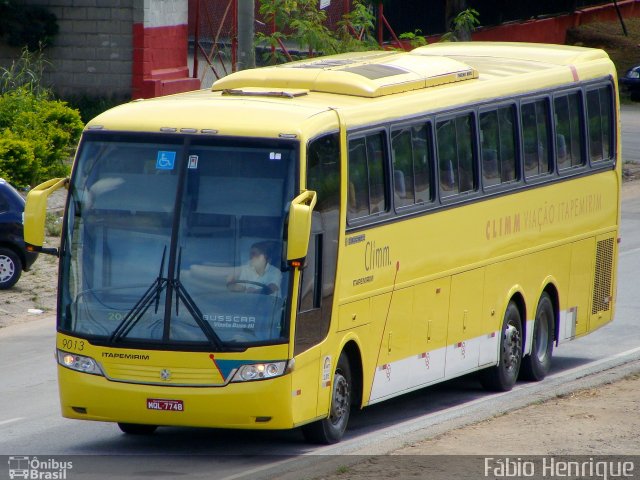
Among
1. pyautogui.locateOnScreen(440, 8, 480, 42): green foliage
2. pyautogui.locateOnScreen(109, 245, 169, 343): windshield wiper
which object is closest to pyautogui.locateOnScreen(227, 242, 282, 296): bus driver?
pyautogui.locateOnScreen(109, 245, 169, 343): windshield wiper

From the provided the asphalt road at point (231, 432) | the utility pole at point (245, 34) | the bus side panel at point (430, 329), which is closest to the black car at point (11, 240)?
the asphalt road at point (231, 432)

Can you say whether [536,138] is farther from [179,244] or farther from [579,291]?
[179,244]

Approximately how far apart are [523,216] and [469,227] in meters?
1.30

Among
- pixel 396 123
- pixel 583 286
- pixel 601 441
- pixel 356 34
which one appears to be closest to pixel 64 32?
pixel 356 34

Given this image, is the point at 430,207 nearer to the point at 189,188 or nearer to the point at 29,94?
the point at 189,188

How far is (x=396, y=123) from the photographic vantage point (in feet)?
41.9

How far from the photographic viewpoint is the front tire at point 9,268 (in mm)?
20344

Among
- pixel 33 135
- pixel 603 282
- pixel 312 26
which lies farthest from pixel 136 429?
pixel 33 135

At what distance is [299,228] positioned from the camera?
34.3 feet

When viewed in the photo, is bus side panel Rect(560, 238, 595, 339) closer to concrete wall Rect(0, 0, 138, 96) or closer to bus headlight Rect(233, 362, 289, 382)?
bus headlight Rect(233, 362, 289, 382)

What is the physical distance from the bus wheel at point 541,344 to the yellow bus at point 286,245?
1145 mm

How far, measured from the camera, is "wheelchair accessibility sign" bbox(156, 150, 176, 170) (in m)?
11.1

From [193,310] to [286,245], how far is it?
2.93ft

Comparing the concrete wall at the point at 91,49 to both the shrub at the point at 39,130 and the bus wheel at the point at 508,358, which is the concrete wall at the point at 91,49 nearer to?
the shrub at the point at 39,130
